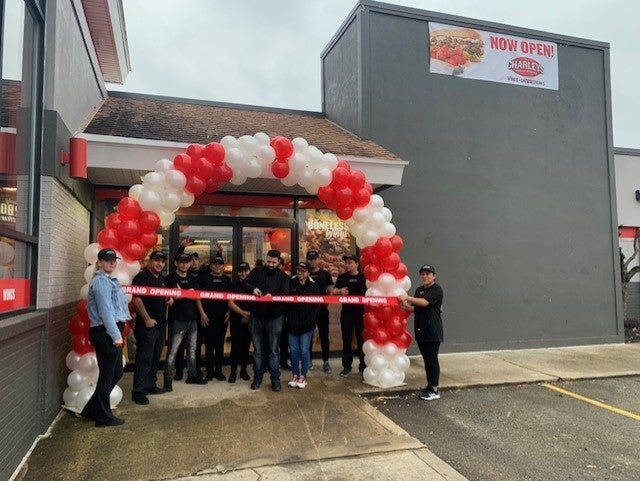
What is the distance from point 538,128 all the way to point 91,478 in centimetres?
990

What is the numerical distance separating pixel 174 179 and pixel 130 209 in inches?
24.2

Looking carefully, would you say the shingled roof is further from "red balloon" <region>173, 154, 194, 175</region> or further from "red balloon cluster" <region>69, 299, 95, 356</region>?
"red balloon cluster" <region>69, 299, 95, 356</region>

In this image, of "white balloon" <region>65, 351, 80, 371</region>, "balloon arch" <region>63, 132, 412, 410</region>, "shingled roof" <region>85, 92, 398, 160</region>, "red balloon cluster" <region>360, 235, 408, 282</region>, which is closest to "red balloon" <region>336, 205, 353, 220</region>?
"balloon arch" <region>63, 132, 412, 410</region>

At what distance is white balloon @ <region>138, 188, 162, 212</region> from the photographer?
5.67m

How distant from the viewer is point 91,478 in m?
3.87

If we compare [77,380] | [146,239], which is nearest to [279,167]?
[146,239]

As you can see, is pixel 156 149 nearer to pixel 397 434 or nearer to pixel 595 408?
pixel 397 434

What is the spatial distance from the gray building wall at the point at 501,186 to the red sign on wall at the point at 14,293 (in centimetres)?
606

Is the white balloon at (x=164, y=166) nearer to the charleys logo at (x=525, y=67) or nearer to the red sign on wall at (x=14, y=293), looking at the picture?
the red sign on wall at (x=14, y=293)

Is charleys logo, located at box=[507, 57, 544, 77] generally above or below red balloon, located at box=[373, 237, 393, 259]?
above

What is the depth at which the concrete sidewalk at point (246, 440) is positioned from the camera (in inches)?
156

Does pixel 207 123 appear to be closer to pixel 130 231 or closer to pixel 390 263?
pixel 130 231

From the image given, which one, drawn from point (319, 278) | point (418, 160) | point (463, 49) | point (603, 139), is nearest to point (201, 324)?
point (319, 278)

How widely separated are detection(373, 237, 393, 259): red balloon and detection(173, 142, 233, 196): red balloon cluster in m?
2.22
